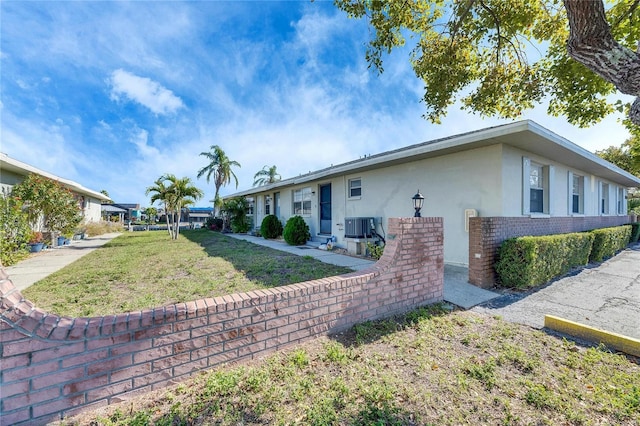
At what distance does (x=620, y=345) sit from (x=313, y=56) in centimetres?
890

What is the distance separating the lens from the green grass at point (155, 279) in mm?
3943

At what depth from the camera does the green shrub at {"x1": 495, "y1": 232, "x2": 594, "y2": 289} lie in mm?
4922

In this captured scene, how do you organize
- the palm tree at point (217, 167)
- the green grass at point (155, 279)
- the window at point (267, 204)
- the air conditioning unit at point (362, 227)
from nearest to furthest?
the green grass at point (155, 279) < the air conditioning unit at point (362, 227) < the window at point (267, 204) < the palm tree at point (217, 167)

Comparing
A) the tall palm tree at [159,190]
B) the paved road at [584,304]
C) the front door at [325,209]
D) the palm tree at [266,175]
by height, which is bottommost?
the paved road at [584,304]

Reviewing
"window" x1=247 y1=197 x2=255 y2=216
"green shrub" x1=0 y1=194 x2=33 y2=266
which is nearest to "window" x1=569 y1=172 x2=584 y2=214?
"window" x1=247 y1=197 x2=255 y2=216

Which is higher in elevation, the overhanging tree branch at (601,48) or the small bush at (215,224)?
the overhanging tree branch at (601,48)

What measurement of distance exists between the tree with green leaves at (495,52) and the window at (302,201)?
263 inches

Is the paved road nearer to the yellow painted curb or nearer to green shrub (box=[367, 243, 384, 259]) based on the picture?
the yellow painted curb

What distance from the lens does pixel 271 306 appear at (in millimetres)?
2574

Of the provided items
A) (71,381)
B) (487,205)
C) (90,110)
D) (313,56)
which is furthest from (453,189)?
(90,110)

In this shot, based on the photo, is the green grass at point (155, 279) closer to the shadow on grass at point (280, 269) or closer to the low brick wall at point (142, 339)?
the shadow on grass at point (280, 269)

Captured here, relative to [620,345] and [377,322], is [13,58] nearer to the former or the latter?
[377,322]

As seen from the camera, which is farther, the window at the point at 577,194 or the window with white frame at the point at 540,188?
the window at the point at 577,194

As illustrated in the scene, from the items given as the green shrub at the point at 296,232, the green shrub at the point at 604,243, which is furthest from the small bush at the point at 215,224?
the green shrub at the point at 604,243
